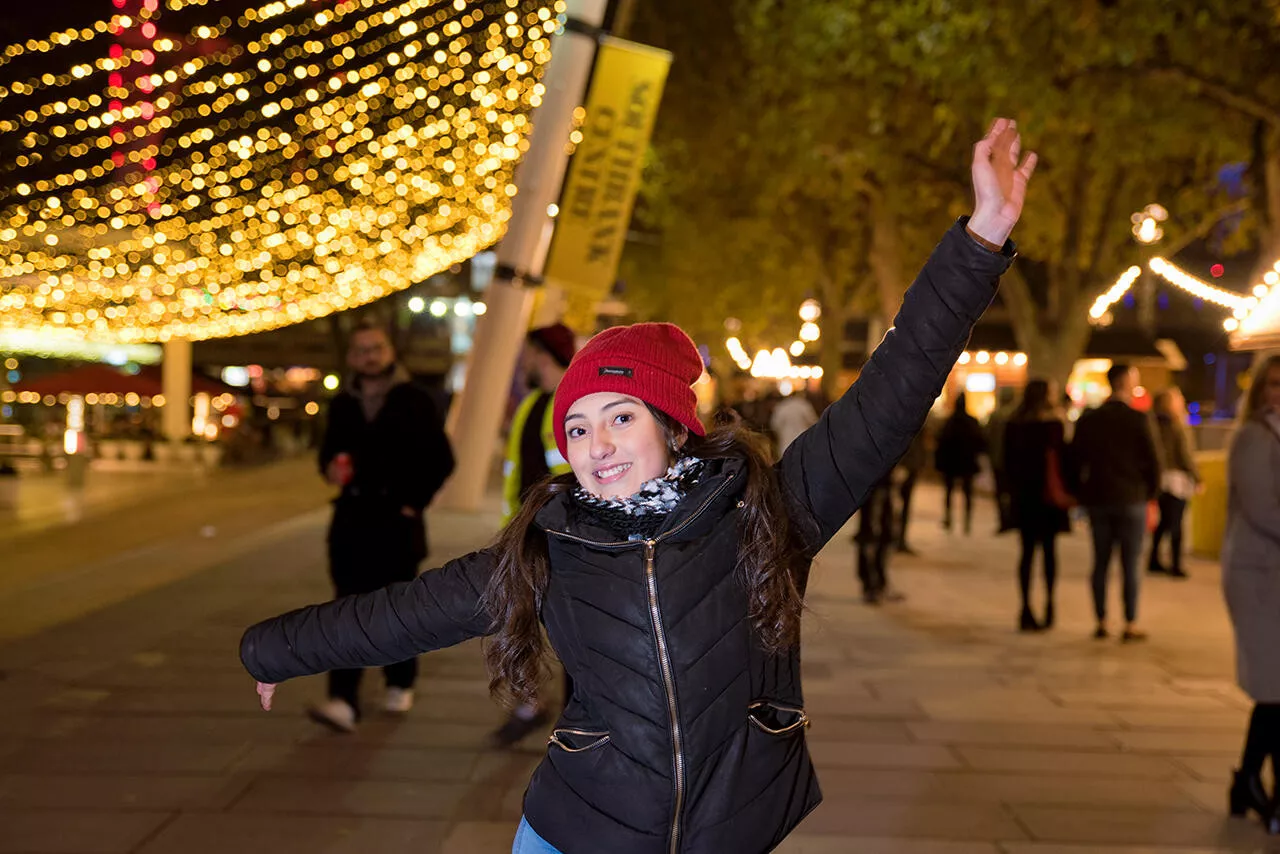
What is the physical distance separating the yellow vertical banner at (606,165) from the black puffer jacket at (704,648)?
38.1 ft

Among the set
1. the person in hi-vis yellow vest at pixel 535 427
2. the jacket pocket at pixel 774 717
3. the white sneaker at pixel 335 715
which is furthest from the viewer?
the white sneaker at pixel 335 715

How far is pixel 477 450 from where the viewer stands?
16656 mm

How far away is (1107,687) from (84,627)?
6.46 metres

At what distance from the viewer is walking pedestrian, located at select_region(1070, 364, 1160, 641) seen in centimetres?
934

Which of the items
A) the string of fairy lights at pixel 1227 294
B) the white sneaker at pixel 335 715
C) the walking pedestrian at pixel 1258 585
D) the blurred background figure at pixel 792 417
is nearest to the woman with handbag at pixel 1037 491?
the string of fairy lights at pixel 1227 294

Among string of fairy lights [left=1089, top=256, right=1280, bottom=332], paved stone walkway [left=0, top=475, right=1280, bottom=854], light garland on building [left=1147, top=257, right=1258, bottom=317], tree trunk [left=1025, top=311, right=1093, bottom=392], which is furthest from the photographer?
tree trunk [left=1025, top=311, right=1093, bottom=392]

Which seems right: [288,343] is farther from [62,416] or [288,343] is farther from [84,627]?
[84,627]

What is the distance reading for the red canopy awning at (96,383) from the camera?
32253 millimetres

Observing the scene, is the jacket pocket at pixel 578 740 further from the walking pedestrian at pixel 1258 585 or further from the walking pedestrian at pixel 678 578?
the walking pedestrian at pixel 1258 585

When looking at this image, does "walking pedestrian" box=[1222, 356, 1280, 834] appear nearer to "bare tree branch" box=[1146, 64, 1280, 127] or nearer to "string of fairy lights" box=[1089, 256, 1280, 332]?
"string of fairy lights" box=[1089, 256, 1280, 332]

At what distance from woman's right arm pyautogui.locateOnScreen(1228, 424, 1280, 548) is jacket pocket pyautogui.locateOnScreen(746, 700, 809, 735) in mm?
3402

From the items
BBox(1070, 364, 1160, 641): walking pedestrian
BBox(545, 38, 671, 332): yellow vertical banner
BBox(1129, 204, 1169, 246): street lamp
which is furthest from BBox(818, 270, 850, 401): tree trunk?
BBox(1070, 364, 1160, 641): walking pedestrian

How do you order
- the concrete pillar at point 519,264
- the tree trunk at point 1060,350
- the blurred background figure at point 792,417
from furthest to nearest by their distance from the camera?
the tree trunk at point 1060,350
the concrete pillar at point 519,264
the blurred background figure at point 792,417

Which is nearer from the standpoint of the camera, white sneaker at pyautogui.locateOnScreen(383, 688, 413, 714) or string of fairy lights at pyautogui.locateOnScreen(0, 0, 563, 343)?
white sneaker at pyautogui.locateOnScreen(383, 688, 413, 714)
